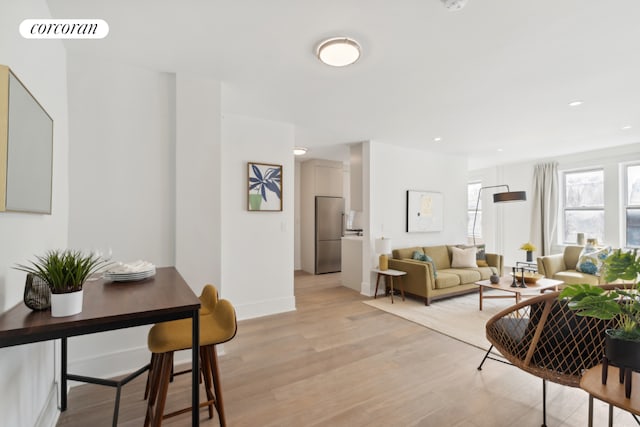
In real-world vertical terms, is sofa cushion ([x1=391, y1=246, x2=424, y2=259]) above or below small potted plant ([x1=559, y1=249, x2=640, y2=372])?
below

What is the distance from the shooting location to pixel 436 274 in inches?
170

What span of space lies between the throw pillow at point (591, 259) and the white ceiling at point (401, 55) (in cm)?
188

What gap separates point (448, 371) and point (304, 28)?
2.81 meters

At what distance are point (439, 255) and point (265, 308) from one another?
126 inches

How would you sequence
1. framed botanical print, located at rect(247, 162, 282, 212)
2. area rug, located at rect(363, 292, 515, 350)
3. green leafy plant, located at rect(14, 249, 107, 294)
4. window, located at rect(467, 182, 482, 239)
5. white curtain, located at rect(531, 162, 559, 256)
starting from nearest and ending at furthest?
green leafy plant, located at rect(14, 249, 107, 294) → area rug, located at rect(363, 292, 515, 350) → framed botanical print, located at rect(247, 162, 282, 212) → white curtain, located at rect(531, 162, 559, 256) → window, located at rect(467, 182, 482, 239)

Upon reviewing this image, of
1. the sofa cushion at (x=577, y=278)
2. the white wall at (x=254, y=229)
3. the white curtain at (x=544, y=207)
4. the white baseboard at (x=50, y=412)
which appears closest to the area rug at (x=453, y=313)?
the sofa cushion at (x=577, y=278)

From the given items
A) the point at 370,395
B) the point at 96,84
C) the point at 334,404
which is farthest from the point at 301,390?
the point at 96,84

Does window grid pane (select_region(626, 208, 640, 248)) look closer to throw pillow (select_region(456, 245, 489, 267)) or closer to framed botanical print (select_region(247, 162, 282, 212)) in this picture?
throw pillow (select_region(456, 245, 489, 267))

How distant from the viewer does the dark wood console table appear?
103 centimetres

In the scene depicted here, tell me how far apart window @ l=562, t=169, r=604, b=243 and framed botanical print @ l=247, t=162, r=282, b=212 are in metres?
5.78

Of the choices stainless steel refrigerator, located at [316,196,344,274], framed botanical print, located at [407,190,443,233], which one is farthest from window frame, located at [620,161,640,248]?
stainless steel refrigerator, located at [316,196,344,274]

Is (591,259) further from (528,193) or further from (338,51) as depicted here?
(338,51)

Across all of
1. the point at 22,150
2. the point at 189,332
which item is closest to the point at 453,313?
the point at 189,332

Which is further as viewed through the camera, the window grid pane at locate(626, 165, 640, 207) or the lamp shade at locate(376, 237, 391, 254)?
the window grid pane at locate(626, 165, 640, 207)
